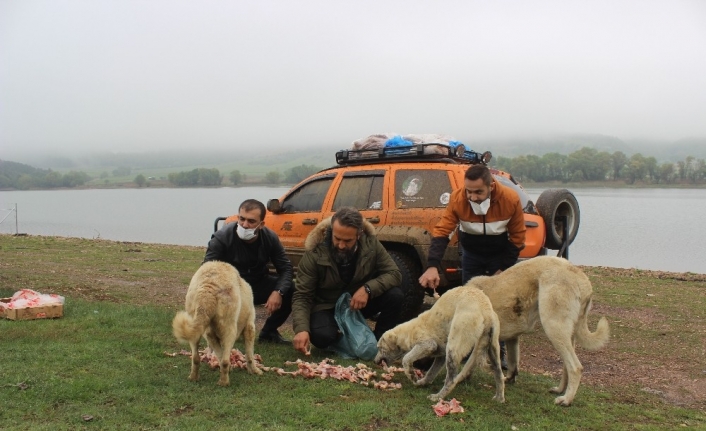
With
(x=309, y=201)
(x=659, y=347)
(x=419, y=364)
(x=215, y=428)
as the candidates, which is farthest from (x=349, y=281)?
(x=659, y=347)

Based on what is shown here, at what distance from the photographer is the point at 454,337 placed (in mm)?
4523

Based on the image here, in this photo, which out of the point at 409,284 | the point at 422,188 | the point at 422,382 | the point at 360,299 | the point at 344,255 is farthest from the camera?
the point at 422,188

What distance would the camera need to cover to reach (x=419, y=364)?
5.49m

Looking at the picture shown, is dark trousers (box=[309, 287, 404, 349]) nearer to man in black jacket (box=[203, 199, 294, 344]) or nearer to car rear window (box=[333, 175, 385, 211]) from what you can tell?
man in black jacket (box=[203, 199, 294, 344])

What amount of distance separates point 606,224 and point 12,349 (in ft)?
110

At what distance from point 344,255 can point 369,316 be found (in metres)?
0.87

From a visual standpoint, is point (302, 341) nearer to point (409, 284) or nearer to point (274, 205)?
point (409, 284)

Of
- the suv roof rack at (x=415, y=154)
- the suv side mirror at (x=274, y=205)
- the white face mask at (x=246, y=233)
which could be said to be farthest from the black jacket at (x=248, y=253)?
the suv roof rack at (x=415, y=154)

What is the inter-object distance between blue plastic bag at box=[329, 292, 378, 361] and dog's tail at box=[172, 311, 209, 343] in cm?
171

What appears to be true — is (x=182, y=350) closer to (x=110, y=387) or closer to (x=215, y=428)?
(x=110, y=387)

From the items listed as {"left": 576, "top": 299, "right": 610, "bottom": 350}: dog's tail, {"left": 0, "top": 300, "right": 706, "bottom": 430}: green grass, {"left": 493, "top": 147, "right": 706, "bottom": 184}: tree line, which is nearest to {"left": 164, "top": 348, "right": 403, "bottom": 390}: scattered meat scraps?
{"left": 0, "top": 300, "right": 706, "bottom": 430}: green grass

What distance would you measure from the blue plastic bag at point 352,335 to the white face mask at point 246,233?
1135mm

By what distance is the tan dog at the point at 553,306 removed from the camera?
15.1ft

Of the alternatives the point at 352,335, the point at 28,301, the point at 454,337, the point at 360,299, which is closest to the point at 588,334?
the point at 454,337
